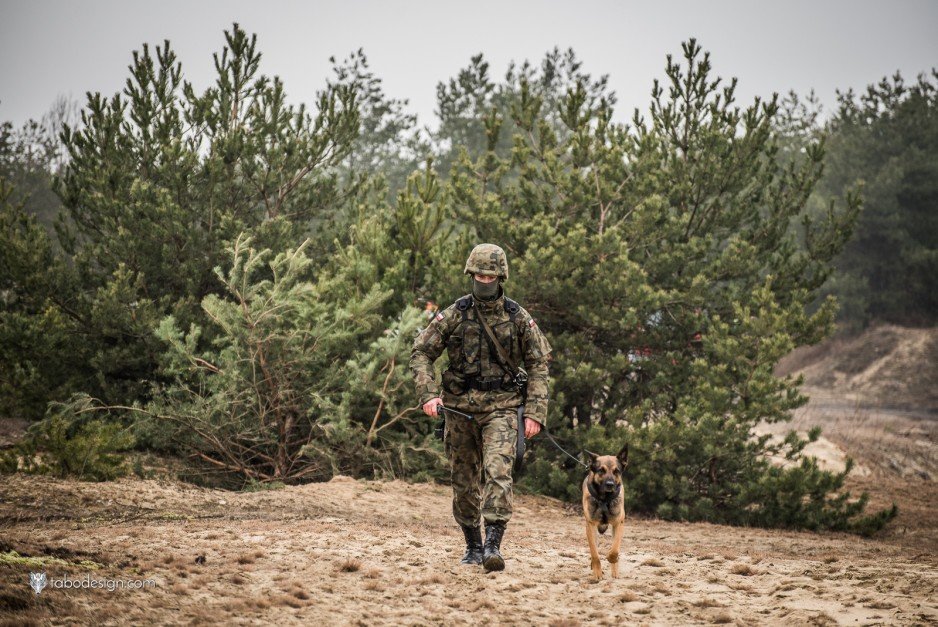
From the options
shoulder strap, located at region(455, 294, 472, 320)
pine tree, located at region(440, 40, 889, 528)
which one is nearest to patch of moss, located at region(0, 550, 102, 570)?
shoulder strap, located at region(455, 294, 472, 320)

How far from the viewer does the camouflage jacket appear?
A: 565 centimetres

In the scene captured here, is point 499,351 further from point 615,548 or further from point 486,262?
point 615,548

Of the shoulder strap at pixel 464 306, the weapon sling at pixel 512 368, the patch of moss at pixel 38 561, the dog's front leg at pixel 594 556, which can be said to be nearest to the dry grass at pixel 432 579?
the weapon sling at pixel 512 368

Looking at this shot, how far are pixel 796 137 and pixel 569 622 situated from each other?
41928 millimetres

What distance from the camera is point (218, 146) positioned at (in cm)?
1259

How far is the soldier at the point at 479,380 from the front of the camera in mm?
5582

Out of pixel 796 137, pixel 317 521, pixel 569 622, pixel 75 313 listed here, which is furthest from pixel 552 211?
pixel 796 137

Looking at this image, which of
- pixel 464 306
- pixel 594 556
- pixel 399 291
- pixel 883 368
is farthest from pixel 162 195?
pixel 883 368

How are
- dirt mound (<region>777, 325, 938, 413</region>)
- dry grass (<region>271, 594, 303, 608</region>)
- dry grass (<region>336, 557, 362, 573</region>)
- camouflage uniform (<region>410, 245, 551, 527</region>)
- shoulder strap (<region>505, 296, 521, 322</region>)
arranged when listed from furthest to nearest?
1. dirt mound (<region>777, 325, 938, 413</region>)
2. shoulder strap (<region>505, 296, 521, 322</region>)
3. camouflage uniform (<region>410, 245, 551, 527</region>)
4. dry grass (<region>336, 557, 362, 573</region>)
5. dry grass (<region>271, 594, 303, 608</region>)

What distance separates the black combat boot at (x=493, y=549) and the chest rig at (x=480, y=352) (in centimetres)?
97

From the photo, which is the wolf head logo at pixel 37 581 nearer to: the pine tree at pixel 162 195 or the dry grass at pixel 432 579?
the dry grass at pixel 432 579

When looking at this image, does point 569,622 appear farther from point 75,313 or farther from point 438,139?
point 438,139

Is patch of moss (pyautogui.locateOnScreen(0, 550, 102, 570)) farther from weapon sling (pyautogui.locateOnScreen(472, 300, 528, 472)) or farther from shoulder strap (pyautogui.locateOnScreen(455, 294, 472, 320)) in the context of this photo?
shoulder strap (pyautogui.locateOnScreen(455, 294, 472, 320))

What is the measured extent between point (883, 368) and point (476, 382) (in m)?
29.9
